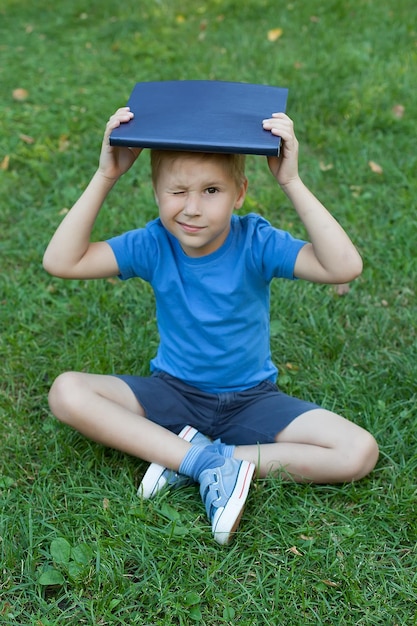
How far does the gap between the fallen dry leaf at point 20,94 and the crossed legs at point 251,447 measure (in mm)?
3007

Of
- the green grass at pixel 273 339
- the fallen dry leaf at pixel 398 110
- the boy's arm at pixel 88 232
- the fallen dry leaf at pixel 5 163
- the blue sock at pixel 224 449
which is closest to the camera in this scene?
the green grass at pixel 273 339

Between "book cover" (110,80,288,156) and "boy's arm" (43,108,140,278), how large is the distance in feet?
0.57

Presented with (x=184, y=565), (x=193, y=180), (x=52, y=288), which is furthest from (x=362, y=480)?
(x=52, y=288)

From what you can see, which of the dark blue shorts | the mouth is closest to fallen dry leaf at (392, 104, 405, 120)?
the dark blue shorts

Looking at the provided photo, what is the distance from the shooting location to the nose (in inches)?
86.7

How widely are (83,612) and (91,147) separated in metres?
2.95

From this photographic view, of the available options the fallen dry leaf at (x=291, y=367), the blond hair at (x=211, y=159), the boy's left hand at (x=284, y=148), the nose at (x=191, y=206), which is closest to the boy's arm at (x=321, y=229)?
the boy's left hand at (x=284, y=148)

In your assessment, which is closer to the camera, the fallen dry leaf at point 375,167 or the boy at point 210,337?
the boy at point 210,337

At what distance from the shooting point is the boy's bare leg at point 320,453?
241cm

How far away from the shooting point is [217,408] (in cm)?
260

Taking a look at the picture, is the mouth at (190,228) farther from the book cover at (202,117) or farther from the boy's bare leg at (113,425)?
the boy's bare leg at (113,425)

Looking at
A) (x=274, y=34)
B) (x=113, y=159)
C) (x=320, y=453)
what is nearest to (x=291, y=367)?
(x=320, y=453)

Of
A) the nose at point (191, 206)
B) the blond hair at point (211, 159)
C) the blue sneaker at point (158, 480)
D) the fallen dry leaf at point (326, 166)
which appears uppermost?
the blond hair at point (211, 159)

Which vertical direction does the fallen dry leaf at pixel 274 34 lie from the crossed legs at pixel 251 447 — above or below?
above
